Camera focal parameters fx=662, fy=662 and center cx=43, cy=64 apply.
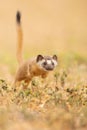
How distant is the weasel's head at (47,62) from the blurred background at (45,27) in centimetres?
432

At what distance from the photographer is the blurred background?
17953 millimetres

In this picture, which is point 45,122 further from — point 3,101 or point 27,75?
point 27,75

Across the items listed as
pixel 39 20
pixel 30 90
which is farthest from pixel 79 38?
pixel 30 90

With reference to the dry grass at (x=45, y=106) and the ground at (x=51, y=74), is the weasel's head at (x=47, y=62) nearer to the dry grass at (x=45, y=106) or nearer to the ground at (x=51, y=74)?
the ground at (x=51, y=74)

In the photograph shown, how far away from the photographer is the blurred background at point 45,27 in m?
18.0

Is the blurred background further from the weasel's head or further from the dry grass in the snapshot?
the dry grass

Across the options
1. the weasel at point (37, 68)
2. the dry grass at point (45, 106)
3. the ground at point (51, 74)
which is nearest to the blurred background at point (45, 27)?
the ground at point (51, 74)

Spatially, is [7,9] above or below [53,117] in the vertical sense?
above

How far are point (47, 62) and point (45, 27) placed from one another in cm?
1219

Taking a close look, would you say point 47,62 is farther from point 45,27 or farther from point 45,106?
point 45,27

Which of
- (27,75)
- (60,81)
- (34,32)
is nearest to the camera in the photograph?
(60,81)

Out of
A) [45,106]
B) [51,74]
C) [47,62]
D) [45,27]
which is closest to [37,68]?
[47,62]

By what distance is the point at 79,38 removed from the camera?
843 inches

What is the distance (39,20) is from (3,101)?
16.0 metres
